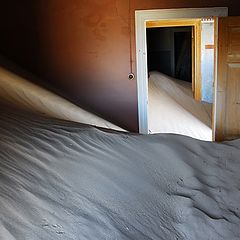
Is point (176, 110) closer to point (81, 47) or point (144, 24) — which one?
point (144, 24)

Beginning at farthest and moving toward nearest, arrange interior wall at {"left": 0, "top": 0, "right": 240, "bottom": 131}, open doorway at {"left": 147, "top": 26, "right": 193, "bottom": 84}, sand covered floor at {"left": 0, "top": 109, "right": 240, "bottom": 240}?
open doorway at {"left": 147, "top": 26, "right": 193, "bottom": 84}, interior wall at {"left": 0, "top": 0, "right": 240, "bottom": 131}, sand covered floor at {"left": 0, "top": 109, "right": 240, "bottom": 240}

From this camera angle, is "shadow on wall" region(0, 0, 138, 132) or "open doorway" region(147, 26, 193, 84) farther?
"open doorway" region(147, 26, 193, 84)

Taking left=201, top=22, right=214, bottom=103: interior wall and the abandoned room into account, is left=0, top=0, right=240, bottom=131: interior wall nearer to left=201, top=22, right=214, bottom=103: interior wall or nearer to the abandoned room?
the abandoned room

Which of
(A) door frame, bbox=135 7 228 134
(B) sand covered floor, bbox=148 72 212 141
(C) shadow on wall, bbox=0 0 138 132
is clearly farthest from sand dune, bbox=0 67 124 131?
(B) sand covered floor, bbox=148 72 212 141

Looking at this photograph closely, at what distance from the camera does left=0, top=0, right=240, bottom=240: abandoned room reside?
1716mm

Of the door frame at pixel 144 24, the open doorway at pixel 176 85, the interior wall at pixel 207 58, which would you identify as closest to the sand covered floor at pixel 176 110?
the open doorway at pixel 176 85

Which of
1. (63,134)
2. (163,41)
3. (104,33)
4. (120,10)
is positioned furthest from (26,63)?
(163,41)

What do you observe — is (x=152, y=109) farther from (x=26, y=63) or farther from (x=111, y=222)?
(x=111, y=222)

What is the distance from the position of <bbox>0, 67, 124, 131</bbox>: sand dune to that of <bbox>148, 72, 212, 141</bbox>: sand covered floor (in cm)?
208

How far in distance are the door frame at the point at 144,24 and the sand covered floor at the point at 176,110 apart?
1503mm

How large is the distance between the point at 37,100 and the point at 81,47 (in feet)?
3.80

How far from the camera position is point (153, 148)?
Answer: 2.63 meters

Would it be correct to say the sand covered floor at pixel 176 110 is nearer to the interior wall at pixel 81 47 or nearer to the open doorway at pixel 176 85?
the open doorway at pixel 176 85

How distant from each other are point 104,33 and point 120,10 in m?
0.38
